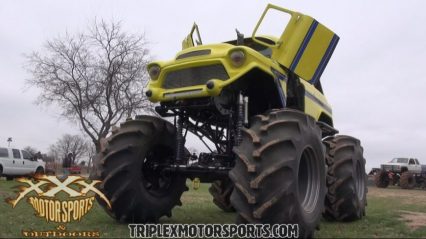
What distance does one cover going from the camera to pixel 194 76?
757cm

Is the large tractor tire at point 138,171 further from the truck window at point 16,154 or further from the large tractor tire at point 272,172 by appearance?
the truck window at point 16,154

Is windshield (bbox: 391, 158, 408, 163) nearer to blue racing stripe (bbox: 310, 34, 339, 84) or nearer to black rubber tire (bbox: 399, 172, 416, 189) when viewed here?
black rubber tire (bbox: 399, 172, 416, 189)

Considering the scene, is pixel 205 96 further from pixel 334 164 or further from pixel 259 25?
pixel 334 164

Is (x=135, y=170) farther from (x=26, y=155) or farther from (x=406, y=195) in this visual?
(x=26, y=155)

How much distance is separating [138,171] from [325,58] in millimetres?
3641

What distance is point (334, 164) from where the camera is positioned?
898 cm

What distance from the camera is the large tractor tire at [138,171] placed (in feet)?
24.4

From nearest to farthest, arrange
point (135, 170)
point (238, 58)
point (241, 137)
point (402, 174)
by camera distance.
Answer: point (241, 137) < point (238, 58) < point (135, 170) < point (402, 174)

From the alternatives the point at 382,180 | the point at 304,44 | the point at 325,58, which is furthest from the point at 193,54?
the point at 382,180

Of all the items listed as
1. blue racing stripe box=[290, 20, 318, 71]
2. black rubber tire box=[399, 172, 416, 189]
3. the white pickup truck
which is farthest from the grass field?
black rubber tire box=[399, 172, 416, 189]

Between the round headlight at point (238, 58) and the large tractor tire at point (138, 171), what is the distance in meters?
1.69

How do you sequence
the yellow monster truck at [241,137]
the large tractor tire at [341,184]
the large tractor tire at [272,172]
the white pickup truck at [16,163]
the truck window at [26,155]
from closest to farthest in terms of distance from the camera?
the large tractor tire at [272,172] → the yellow monster truck at [241,137] → the large tractor tire at [341,184] → the white pickup truck at [16,163] → the truck window at [26,155]

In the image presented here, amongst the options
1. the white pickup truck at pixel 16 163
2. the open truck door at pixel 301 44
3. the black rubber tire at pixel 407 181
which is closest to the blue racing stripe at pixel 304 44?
the open truck door at pixel 301 44

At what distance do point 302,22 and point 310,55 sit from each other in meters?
0.57
